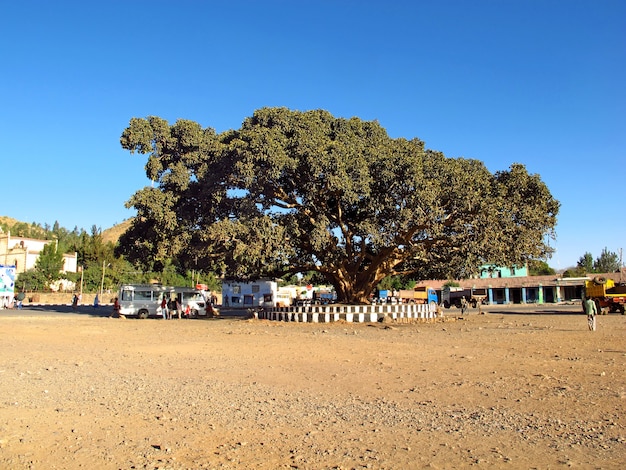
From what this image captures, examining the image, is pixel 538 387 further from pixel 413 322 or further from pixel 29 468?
pixel 413 322

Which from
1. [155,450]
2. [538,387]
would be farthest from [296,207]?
[155,450]

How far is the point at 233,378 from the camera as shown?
29.0 ft

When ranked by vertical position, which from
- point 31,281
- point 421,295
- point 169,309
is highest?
point 31,281

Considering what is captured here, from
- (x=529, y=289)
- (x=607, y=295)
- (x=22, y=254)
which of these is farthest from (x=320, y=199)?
(x=22, y=254)

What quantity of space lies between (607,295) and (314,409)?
32.6 meters

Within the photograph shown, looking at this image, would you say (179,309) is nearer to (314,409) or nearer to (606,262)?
(314,409)

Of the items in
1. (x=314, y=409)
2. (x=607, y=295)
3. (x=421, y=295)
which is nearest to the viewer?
(x=314, y=409)

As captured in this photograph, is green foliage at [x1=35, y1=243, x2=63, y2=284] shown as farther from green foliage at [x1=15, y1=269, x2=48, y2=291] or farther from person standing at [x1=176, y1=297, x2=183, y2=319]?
person standing at [x1=176, y1=297, x2=183, y2=319]

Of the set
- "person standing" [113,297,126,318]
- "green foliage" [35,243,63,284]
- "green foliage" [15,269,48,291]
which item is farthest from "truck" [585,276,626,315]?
"green foliage" [15,269,48,291]

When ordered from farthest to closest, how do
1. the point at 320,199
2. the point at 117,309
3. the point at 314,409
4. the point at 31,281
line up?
the point at 31,281
the point at 117,309
the point at 320,199
the point at 314,409

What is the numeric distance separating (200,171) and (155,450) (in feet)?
66.7

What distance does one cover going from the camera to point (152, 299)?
33.6 m

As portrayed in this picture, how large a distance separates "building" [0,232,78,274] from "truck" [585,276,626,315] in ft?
212

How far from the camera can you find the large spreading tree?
21.2 m
